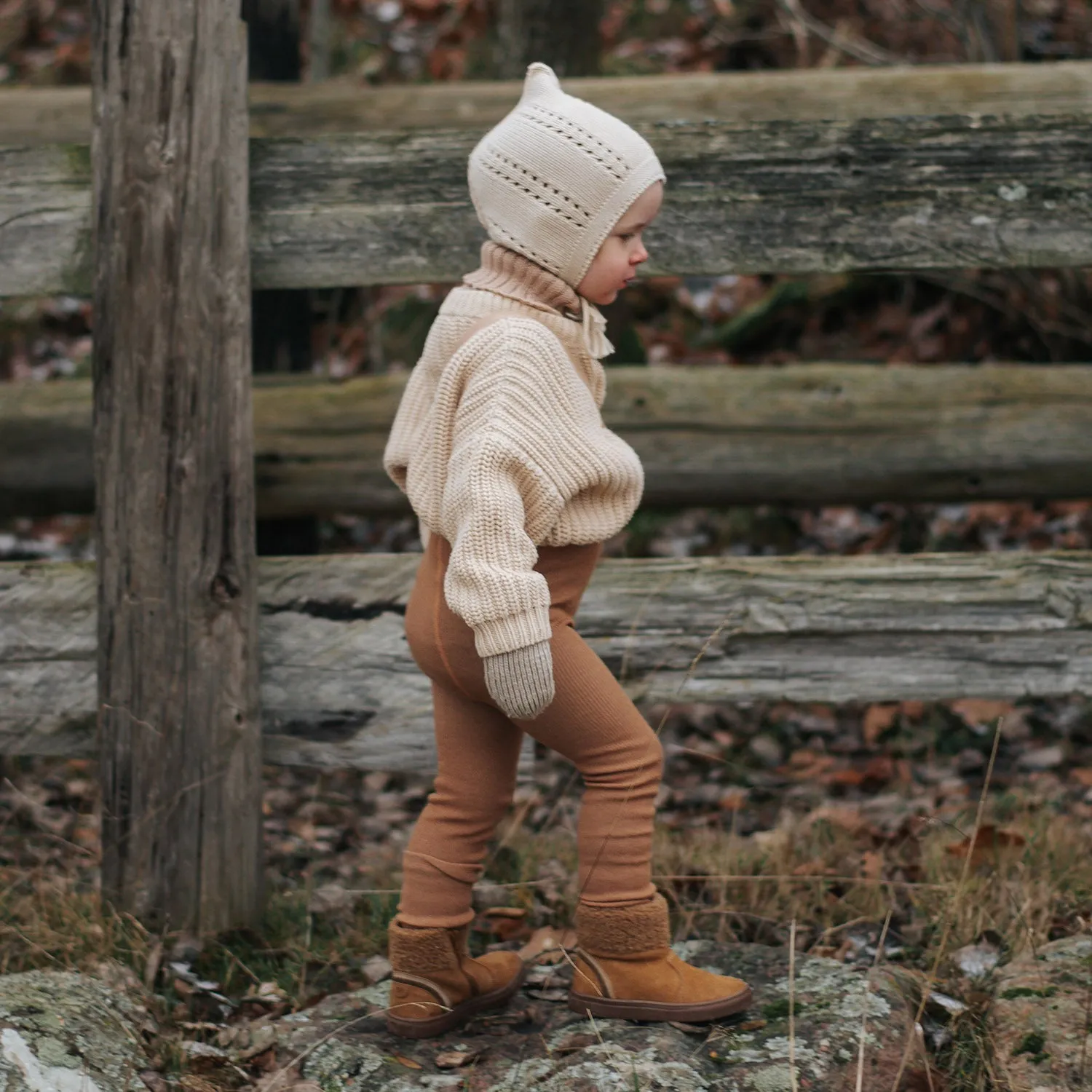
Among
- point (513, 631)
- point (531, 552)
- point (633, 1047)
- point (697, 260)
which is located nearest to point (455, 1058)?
point (633, 1047)

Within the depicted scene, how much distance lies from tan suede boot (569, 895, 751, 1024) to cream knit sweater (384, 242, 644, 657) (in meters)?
0.65

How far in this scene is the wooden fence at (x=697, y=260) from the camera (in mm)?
3469

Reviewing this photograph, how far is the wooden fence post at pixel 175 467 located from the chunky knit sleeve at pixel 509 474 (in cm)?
90

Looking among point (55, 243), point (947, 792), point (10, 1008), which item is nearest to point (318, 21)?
point (55, 243)

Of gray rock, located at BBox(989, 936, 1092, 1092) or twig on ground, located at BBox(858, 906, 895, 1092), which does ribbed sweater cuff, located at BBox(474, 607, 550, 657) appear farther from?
gray rock, located at BBox(989, 936, 1092, 1092)

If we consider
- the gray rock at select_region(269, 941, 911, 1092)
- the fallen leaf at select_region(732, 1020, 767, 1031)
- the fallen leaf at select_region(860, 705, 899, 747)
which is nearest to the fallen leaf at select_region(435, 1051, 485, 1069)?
the gray rock at select_region(269, 941, 911, 1092)

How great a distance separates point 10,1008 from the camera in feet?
8.92

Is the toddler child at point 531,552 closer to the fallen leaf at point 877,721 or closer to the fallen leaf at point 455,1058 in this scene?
the fallen leaf at point 455,1058

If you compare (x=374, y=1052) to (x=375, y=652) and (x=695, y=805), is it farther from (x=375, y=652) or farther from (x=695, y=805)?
(x=695, y=805)

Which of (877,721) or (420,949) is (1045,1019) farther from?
(877,721)

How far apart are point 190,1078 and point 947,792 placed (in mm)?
2638

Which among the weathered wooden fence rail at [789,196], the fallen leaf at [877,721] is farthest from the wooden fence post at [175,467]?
the fallen leaf at [877,721]

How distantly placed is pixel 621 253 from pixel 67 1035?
72.0 inches

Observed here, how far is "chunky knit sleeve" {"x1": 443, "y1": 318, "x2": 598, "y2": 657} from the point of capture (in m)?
2.46
